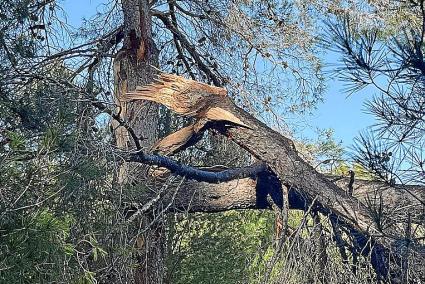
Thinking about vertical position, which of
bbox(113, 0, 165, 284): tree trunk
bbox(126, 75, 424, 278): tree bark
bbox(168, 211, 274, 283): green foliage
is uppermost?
bbox(113, 0, 165, 284): tree trunk

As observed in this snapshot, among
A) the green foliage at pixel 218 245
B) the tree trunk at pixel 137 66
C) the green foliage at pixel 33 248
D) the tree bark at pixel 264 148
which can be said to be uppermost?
the tree trunk at pixel 137 66

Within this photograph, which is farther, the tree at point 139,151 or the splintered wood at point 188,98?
the splintered wood at point 188,98

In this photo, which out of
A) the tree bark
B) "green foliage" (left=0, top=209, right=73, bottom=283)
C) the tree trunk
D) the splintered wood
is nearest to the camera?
"green foliage" (left=0, top=209, right=73, bottom=283)

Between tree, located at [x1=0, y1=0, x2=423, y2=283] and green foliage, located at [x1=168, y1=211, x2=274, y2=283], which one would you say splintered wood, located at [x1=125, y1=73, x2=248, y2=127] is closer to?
tree, located at [x1=0, y1=0, x2=423, y2=283]

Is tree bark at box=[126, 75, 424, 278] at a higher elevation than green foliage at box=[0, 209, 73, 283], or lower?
higher

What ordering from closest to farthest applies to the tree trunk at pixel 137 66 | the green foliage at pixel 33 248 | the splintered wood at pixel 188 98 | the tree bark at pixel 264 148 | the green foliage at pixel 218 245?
the green foliage at pixel 33 248 → the tree bark at pixel 264 148 → the splintered wood at pixel 188 98 → the tree trunk at pixel 137 66 → the green foliage at pixel 218 245

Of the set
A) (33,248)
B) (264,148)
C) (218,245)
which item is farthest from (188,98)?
(218,245)

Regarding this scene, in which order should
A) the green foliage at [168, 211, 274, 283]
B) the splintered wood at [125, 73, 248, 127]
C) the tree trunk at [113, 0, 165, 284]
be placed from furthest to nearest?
1. the green foliage at [168, 211, 274, 283]
2. the tree trunk at [113, 0, 165, 284]
3. the splintered wood at [125, 73, 248, 127]

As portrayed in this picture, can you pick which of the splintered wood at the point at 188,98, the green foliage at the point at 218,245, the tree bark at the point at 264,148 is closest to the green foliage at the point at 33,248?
the tree bark at the point at 264,148

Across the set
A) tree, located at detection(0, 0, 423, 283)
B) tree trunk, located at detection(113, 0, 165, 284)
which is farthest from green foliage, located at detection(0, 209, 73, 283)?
tree trunk, located at detection(113, 0, 165, 284)

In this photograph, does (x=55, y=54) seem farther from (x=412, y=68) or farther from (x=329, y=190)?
(x=412, y=68)

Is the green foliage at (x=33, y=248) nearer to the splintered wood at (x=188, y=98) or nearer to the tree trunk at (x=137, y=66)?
the splintered wood at (x=188, y=98)

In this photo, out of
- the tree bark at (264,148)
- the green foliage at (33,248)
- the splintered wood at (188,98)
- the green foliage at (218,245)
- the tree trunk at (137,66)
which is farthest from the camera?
the green foliage at (218,245)

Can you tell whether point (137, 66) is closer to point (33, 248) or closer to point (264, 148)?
point (264, 148)
